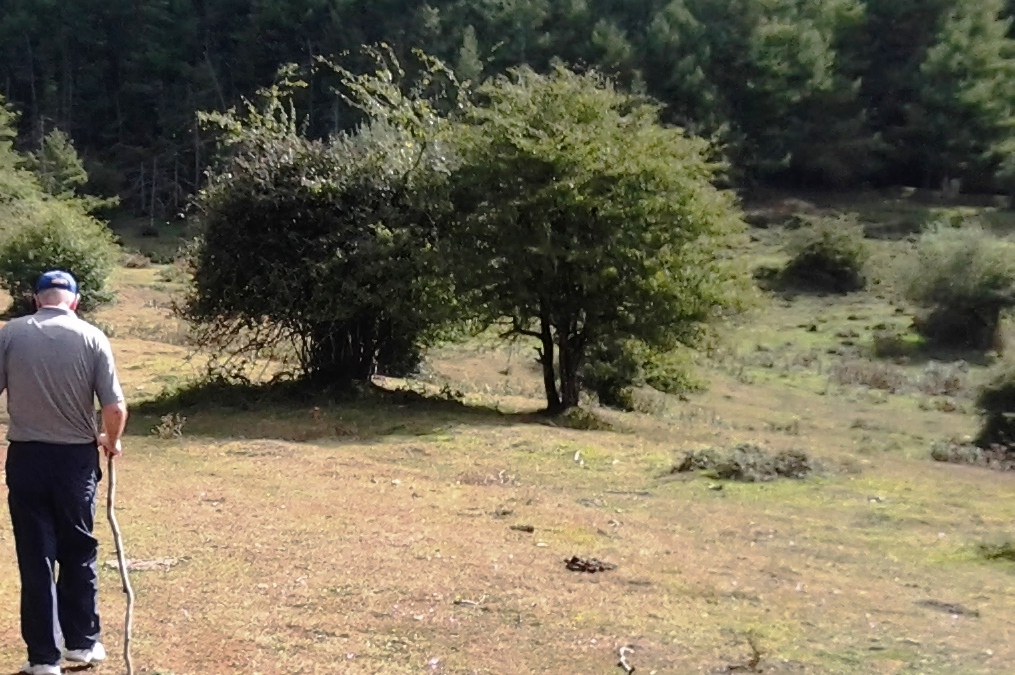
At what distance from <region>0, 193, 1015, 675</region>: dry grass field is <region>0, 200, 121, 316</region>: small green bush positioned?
12.2 meters

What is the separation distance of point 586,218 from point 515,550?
8568 millimetres

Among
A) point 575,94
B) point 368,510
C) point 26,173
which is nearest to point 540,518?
point 368,510

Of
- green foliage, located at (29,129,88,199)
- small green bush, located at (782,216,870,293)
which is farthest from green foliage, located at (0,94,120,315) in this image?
small green bush, located at (782,216,870,293)

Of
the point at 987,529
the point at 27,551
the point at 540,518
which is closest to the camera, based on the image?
the point at 27,551

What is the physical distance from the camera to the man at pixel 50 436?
199 inches

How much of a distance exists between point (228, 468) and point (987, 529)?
7669 mm

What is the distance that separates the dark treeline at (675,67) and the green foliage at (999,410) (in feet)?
113

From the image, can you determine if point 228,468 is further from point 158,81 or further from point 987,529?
point 158,81

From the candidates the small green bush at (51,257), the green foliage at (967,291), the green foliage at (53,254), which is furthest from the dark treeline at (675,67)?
the small green bush at (51,257)

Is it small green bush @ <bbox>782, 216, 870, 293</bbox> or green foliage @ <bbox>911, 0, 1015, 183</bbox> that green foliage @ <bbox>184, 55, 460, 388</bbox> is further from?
green foliage @ <bbox>911, 0, 1015, 183</bbox>

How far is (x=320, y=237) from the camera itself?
15828 mm

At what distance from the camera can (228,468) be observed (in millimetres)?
11375

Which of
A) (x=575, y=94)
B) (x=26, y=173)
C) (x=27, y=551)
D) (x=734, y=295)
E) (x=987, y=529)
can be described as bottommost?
(x=987, y=529)

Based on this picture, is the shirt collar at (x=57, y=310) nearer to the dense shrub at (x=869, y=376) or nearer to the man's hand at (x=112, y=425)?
the man's hand at (x=112, y=425)
